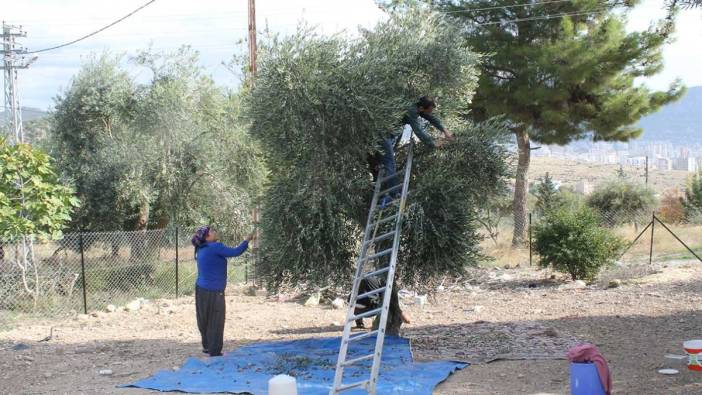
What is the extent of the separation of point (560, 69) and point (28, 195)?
56.2ft

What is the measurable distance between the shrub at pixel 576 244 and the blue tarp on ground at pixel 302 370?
25.7 ft

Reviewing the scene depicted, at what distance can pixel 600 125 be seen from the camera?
82.4 feet

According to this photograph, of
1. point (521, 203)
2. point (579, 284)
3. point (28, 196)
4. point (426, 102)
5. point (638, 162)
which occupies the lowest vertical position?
point (579, 284)

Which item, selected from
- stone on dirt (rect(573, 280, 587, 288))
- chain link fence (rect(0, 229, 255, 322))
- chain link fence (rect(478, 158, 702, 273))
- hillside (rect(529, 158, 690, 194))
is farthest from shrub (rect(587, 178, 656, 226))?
hillside (rect(529, 158, 690, 194))

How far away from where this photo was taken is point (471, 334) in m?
10.8

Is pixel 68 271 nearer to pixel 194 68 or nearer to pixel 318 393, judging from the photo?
pixel 194 68

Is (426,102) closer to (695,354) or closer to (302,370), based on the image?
(302,370)

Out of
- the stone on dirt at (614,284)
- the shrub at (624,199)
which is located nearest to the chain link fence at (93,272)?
the stone on dirt at (614,284)

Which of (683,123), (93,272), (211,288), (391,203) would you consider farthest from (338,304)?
(683,123)

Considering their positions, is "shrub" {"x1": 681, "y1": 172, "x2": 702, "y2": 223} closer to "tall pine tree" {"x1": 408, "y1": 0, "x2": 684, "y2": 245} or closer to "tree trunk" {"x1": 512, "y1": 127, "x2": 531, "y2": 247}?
"tall pine tree" {"x1": 408, "y1": 0, "x2": 684, "y2": 245}

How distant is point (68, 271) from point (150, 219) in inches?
189

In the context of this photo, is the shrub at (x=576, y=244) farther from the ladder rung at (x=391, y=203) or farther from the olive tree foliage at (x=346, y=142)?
the ladder rung at (x=391, y=203)

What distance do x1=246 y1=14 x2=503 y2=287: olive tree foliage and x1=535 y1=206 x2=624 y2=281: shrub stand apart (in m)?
7.94

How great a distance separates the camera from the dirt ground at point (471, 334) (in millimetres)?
8266
